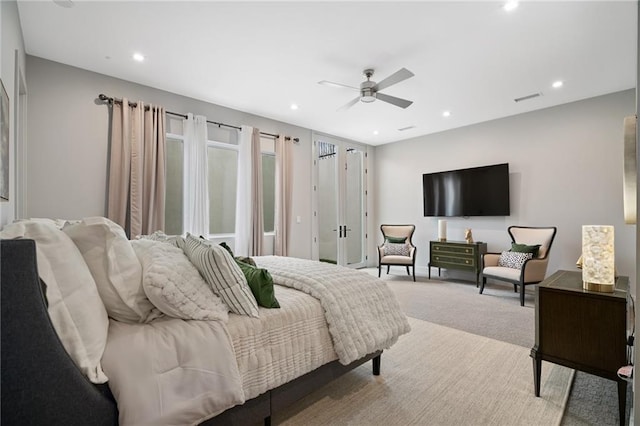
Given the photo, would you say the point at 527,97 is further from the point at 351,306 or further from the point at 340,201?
the point at 351,306

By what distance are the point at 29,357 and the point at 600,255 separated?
2699 mm

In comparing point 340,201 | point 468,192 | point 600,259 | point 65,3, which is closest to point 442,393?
point 600,259

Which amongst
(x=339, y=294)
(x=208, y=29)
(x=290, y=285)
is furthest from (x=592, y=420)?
(x=208, y=29)

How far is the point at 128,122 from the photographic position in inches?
142

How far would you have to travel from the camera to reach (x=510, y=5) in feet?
7.88

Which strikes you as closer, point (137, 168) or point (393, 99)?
point (393, 99)

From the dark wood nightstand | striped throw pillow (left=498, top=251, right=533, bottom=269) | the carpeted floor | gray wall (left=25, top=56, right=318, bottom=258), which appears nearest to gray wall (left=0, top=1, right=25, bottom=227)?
gray wall (left=25, top=56, right=318, bottom=258)

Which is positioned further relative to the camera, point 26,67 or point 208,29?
point 26,67

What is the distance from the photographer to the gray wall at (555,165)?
420 centimetres

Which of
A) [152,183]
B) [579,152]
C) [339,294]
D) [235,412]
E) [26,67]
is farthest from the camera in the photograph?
[579,152]

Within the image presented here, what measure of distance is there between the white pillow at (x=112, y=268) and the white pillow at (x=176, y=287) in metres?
0.05

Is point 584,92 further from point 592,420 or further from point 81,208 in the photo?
point 81,208

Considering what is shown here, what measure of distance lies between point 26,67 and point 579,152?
702 centimetres

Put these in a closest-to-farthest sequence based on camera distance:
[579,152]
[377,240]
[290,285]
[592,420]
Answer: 1. [592,420]
2. [290,285]
3. [579,152]
4. [377,240]
